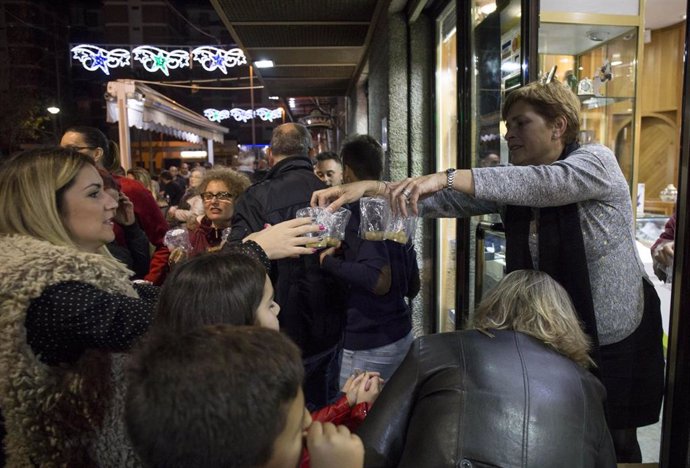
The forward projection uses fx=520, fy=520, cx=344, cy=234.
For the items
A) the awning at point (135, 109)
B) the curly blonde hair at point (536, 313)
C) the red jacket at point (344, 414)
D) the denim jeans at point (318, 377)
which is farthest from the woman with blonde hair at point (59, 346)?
the awning at point (135, 109)

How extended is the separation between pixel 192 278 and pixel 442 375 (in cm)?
69

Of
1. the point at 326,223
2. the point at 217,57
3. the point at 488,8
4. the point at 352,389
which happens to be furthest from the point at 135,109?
the point at 352,389

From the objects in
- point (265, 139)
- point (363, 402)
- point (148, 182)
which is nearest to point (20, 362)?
point (363, 402)

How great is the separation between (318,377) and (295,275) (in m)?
0.57

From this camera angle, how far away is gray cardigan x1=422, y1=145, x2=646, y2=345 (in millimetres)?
1568

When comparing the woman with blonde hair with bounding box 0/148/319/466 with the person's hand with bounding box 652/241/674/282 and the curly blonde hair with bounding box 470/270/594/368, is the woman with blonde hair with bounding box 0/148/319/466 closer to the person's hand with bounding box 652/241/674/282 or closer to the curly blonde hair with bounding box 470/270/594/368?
the curly blonde hair with bounding box 470/270/594/368

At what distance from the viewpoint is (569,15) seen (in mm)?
3270

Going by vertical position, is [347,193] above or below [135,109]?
below

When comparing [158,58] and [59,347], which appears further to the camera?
[158,58]

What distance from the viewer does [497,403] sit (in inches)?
49.2

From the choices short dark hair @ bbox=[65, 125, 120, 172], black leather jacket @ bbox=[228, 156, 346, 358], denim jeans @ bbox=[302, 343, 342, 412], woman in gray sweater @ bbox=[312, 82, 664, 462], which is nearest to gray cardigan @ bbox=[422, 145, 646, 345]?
woman in gray sweater @ bbox=[312, 82, 664, 462]

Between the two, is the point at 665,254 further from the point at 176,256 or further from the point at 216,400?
the point at 176,256

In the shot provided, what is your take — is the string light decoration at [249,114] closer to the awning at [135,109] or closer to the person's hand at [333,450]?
the awning at [135,109]

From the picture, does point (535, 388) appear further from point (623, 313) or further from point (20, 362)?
point (20, 362)
